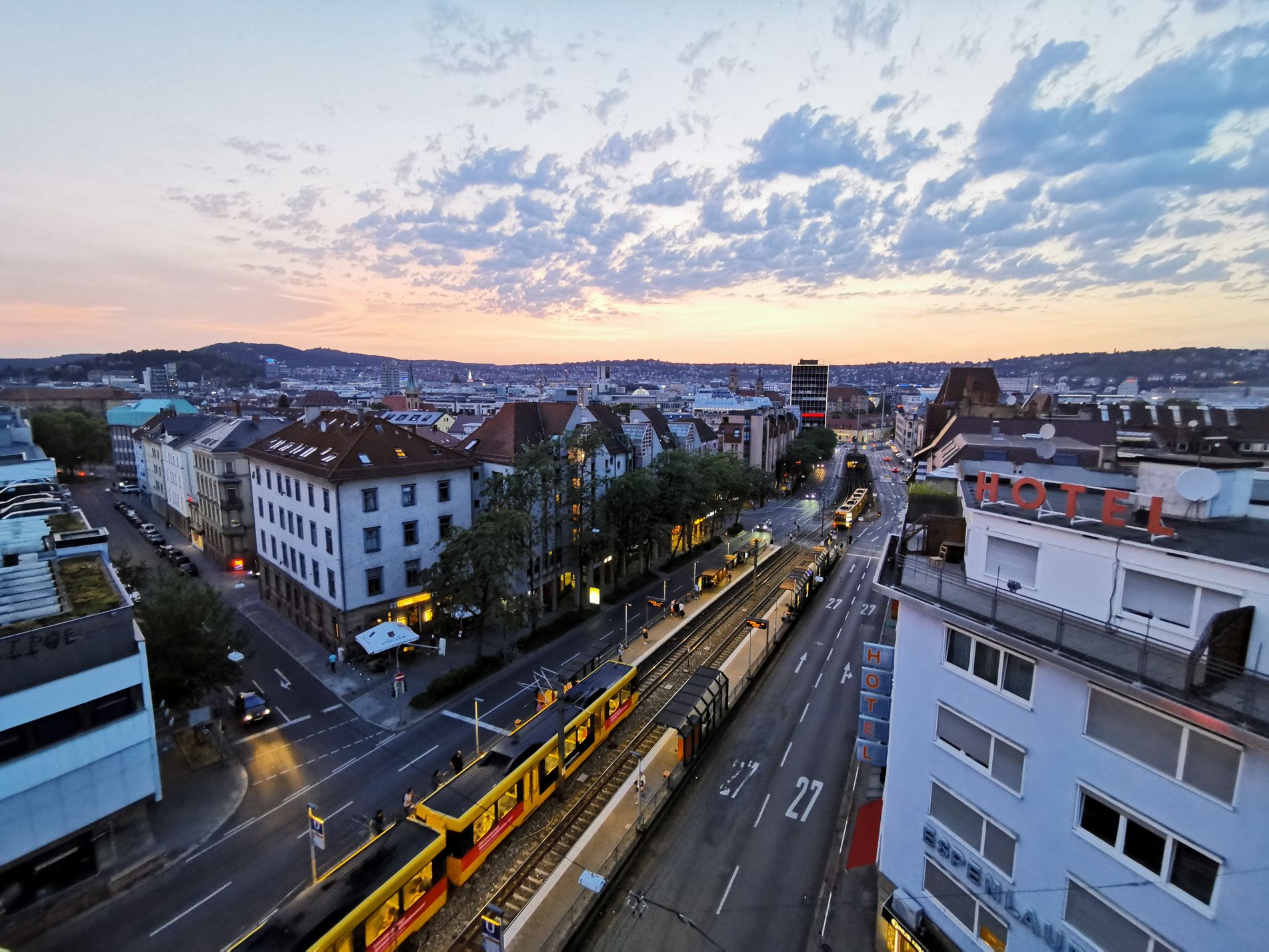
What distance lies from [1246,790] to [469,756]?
30.8m

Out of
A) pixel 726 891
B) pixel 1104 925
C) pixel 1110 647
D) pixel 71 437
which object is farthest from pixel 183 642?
pixel 71 437

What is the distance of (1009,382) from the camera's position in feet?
631

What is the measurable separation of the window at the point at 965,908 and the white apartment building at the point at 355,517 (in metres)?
33.0

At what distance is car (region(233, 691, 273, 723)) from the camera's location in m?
34.3

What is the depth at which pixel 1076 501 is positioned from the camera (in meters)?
16.3

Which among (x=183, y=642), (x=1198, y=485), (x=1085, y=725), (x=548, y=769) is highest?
(x=1198, y=485)

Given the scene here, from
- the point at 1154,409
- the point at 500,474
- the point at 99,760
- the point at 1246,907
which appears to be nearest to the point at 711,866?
the point at 1246,907

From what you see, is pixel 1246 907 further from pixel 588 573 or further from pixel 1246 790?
pixel 588 573

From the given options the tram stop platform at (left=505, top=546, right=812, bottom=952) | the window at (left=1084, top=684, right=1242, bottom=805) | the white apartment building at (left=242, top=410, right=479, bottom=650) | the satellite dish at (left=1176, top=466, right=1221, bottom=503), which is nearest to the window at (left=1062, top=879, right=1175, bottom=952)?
the window at (left=1084, top=684, right=1242, bottom=805)

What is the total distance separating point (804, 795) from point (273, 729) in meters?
30.7

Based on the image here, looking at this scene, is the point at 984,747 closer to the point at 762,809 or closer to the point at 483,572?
the point at 762,809

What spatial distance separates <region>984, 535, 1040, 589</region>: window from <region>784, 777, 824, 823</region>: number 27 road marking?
1676 centimetres

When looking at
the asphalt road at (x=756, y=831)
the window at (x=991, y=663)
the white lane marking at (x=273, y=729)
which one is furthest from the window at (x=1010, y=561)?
the white lane marking at (x=273, y=729)

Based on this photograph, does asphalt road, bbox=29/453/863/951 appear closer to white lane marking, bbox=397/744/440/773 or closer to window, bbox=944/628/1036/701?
white lane marking, bbox=397/744/440/773
